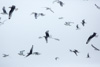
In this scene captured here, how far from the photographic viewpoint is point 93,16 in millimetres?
1237

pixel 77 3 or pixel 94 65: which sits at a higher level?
pixel 77 3

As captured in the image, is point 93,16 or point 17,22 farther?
point 93,16

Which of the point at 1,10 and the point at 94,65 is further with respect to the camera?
the point at 94,65

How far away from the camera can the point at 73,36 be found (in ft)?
3.96

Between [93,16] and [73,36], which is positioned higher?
[93,16]

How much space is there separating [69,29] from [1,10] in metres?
0.48

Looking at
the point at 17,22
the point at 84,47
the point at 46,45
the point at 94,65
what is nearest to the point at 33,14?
the point at 17,22

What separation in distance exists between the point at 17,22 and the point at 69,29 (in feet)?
1.19

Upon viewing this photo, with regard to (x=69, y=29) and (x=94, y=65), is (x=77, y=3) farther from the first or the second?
(x=94, y=65)

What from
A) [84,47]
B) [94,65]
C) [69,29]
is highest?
[69,29]

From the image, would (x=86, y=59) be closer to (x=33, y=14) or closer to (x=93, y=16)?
(x=93, y=16)

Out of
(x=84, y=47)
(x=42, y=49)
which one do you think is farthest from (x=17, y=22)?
(x=84, y=47)

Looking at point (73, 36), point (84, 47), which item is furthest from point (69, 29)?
point (84, 47)

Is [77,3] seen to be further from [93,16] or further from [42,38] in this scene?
[42,38]
